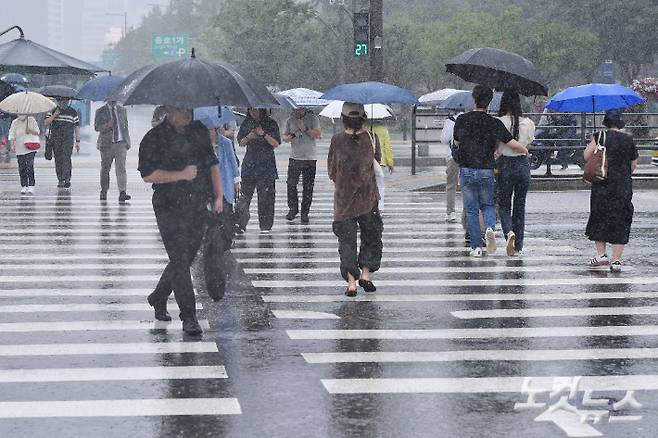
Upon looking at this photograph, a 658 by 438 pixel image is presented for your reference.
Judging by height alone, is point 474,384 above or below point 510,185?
below

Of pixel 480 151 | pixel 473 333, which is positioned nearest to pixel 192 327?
pixel 473 333

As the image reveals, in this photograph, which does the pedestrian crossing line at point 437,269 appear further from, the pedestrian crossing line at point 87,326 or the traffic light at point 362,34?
the traffic light at point 362,34

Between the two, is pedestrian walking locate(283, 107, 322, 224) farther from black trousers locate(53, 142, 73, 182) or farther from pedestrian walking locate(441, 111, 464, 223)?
black trousers locate(53, 142, 73, 182)

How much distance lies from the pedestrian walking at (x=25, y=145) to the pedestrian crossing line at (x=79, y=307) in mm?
11010

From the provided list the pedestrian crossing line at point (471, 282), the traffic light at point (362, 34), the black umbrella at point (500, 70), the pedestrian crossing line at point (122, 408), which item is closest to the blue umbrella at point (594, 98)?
the black umbrella at point (500, 70)

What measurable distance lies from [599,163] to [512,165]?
1.26 meters

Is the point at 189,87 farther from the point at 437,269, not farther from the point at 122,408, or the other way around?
the point at 437,269

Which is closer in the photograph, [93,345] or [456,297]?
[93,345]

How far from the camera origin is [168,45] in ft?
385

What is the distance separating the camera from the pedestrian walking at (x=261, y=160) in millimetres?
16312

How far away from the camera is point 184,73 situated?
9344 mm

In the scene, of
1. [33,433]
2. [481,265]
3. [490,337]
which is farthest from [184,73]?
[481,265]
